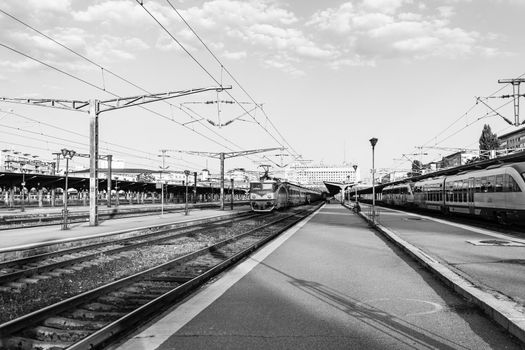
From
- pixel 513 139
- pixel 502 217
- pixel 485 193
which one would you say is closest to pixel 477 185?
pixel 485 193

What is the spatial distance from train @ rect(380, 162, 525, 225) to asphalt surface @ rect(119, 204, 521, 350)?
1196 centimetres

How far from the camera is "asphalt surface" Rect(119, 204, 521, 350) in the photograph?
4.83 meters

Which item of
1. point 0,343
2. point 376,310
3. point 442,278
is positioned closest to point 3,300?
point 0,343

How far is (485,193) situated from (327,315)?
1963 cm

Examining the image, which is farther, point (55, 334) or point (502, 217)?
point (502, 217)

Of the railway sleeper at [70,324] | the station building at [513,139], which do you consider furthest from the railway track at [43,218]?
the station building at [513,139]

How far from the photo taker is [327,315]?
5840mm

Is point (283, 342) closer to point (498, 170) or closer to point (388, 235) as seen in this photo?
point (388, 235)

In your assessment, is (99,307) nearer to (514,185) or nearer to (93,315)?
(93,315)

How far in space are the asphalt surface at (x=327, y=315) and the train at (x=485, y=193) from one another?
12.0 m

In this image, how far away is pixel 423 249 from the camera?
11.8 m

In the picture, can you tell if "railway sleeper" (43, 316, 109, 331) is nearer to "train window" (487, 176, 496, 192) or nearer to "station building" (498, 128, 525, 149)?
"train window" (487, 176, 496, 192)

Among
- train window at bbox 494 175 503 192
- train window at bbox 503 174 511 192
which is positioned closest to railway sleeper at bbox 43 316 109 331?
train window at bbox 503 174 511 192

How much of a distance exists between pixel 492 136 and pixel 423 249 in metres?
87.6
